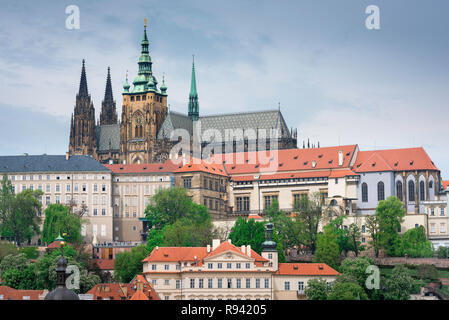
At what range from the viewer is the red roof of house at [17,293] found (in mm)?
110875

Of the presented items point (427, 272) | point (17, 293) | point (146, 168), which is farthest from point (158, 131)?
point (17, 293)

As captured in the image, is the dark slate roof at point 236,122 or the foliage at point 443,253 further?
the dark slate roof at point 236,122

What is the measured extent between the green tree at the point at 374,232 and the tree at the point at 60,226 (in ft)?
121

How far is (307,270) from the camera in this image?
384ft

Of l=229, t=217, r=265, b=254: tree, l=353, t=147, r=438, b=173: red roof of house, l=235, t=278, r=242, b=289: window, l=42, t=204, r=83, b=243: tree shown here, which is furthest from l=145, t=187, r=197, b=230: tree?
l=235, t=278, r=242, b=289: window

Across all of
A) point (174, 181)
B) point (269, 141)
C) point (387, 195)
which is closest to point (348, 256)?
point (387, 195)

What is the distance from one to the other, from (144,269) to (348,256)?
27.8 meters

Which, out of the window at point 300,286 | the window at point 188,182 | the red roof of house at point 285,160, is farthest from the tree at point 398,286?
the window at point 188,182

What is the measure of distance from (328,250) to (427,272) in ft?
37.3

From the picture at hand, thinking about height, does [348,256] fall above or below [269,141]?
below

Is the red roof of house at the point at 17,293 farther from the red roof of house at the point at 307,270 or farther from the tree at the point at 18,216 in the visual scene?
the tree at the point at 18,216

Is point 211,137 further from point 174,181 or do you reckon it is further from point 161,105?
point 174,181

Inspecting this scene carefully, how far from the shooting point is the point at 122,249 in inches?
5728

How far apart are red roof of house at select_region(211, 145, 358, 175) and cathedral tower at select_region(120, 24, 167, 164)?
1602cm
